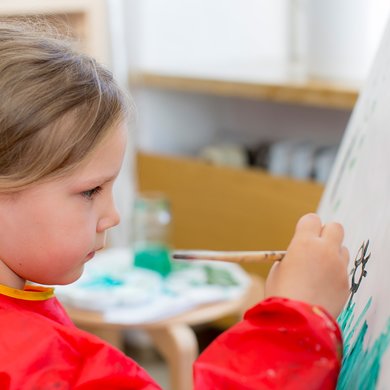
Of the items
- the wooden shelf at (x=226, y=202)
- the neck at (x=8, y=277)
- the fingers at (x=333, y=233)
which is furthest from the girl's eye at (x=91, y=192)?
the wooden shelf at (x=226, y=202)

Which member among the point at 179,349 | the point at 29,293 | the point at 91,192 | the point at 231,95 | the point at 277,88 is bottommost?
the point at 179,349

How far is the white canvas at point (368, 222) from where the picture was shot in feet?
2.10

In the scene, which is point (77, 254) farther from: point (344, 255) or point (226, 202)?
point (226, 202)

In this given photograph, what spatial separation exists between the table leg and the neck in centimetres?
113

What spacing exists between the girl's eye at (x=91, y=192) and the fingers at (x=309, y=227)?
7.2 inches

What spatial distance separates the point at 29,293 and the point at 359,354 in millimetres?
308

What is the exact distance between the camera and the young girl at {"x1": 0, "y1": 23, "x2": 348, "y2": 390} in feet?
2.00

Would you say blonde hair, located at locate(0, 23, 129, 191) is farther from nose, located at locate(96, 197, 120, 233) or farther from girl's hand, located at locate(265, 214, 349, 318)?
girl's hand, located at locate(265, 214, 349, 318)

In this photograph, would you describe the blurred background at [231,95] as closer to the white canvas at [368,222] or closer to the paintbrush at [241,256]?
the white canvas at [368,222]

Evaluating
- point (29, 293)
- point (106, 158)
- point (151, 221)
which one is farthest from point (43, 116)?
point (151, 221)

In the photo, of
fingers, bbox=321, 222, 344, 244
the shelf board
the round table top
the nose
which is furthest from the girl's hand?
the shelf board

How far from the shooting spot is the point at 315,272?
25.2 inches

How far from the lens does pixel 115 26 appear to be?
2.69m

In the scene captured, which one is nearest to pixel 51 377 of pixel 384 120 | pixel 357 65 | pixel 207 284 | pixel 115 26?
pixel 384 120
